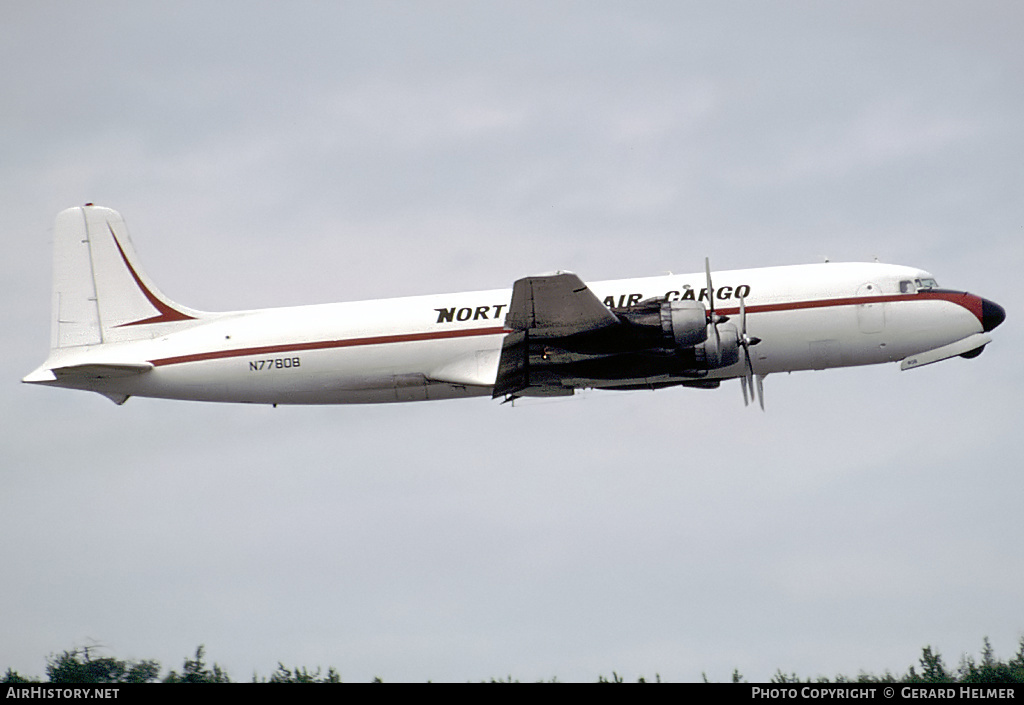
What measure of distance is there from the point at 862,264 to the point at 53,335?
25.6 m

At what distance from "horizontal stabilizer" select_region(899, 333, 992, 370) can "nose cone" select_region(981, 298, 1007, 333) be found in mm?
528

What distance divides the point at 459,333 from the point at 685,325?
22.8 feet

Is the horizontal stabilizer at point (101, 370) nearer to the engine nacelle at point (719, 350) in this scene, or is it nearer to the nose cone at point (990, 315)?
the engine nacelle at point (719, 350)

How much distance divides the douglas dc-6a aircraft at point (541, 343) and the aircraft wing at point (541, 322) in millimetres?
52

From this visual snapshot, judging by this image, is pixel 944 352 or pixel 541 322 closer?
pixel 541 322

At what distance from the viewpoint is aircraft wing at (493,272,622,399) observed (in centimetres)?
3328

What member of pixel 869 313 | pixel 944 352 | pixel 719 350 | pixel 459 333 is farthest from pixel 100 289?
pixel 944 352

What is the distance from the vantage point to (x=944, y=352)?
1475 inches

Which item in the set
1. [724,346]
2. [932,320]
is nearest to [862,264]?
[932,320]

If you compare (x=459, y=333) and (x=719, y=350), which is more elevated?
(x=459, y=333)

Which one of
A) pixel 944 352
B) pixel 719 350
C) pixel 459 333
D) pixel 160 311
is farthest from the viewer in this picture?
pixel 160 311

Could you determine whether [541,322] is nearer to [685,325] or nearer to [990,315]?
[685,325]
